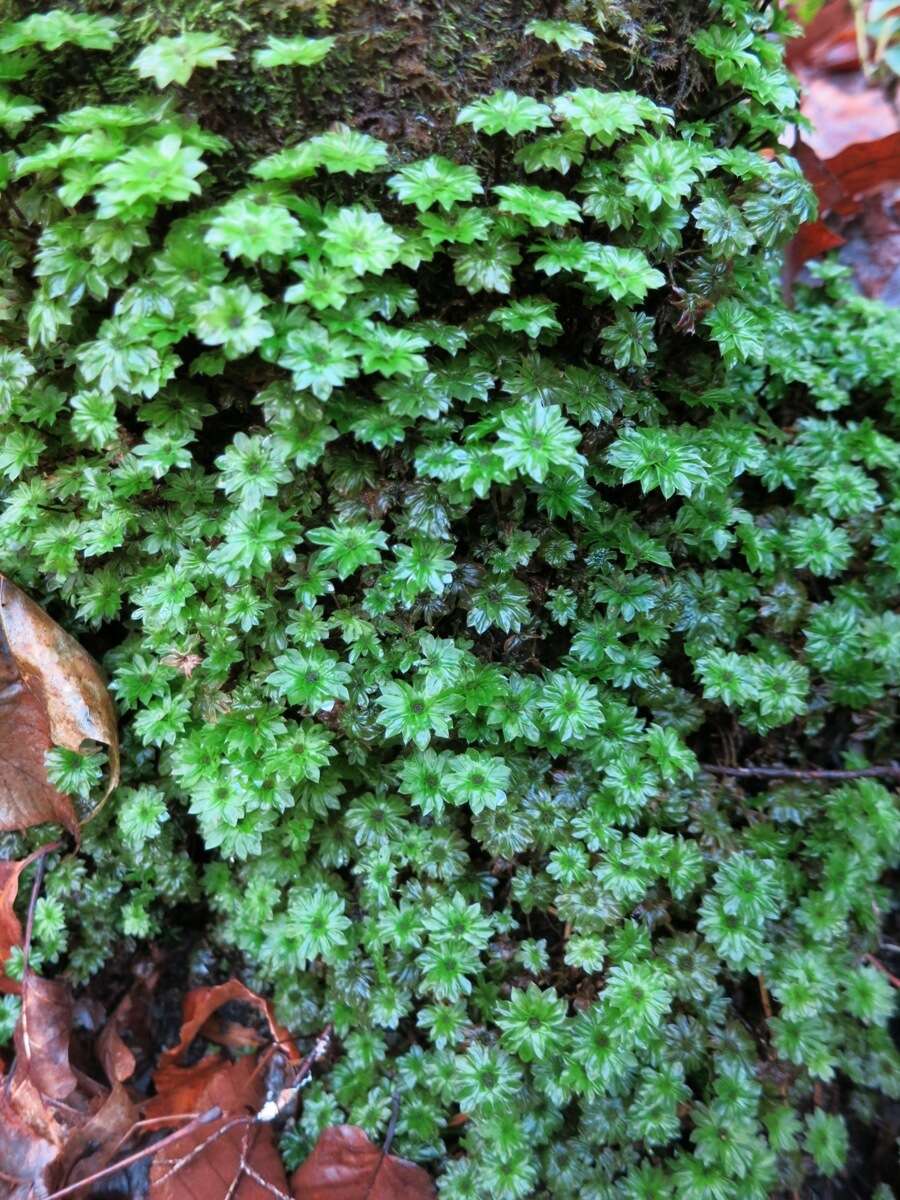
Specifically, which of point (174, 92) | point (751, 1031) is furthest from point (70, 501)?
point (751, 1031)

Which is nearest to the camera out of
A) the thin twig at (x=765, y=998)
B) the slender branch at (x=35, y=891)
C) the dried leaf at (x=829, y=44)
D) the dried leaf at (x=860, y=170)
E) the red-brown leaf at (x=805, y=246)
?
the thin twig at (x=765, y=998)

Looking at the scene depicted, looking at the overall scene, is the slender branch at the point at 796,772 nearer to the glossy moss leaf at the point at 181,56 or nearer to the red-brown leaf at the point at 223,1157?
the red-brown leaf at the point at 223,1157

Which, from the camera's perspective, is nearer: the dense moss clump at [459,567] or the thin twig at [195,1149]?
the dense moss clump at [459,567]

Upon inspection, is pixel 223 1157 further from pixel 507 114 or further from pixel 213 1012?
pixel 507 114

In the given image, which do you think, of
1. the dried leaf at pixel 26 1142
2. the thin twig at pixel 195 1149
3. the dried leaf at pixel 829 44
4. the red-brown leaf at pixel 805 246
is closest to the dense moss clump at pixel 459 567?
the thin twig at pixel 195 1149

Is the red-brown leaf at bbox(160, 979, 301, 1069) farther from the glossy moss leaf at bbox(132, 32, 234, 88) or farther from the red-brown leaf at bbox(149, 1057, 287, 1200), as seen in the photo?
the glossy moss leaf at bbox(132, 32, 234, 88)

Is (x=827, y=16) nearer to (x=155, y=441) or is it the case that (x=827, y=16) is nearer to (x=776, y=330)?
(x=776, y=330)
